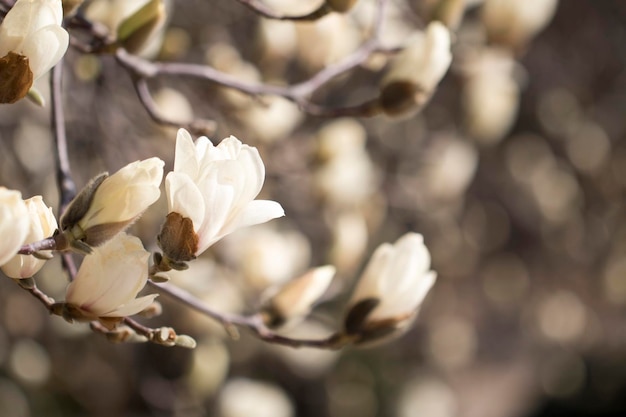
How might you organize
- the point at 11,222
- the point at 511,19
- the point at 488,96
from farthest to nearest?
the point at 488,96 → the point at 511,19 → the point at 11,222

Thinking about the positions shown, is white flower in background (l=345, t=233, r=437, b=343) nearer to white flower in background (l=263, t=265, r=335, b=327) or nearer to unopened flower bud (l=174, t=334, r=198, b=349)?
white flower in background (l=263, t=265, r=335, b=327)

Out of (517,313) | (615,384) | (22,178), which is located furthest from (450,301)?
(22,178)

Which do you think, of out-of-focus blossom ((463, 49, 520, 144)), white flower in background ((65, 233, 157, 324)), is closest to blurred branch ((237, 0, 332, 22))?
white flower in background ((65, 233, 157, 324))

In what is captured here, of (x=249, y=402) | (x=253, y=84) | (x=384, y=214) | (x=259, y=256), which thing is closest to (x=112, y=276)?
(x=253, y=84)

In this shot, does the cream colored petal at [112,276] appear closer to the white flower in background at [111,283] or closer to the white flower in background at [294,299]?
the white flower in background at [111,283]

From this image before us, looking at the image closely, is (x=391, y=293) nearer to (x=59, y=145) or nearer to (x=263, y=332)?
(x=263, y=332)

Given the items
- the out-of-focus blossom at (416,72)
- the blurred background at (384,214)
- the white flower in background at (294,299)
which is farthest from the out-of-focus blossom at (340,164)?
the white flower in background at (294,299)
